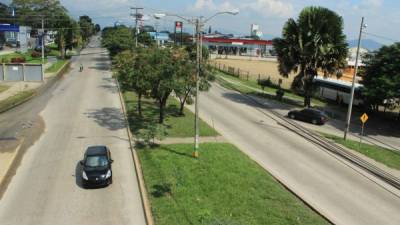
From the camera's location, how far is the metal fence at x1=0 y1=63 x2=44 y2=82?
56566 millimetres

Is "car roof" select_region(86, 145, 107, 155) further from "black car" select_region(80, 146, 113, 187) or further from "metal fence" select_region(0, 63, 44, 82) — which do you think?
"metal fence" select_region(0, 63, 44, 82)

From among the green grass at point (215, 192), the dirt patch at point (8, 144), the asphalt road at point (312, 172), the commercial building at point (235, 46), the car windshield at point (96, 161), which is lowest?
the dirt patch at point (8, 144)

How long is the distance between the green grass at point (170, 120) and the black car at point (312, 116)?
409 inches

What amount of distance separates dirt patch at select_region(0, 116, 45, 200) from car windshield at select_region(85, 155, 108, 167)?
166 inches

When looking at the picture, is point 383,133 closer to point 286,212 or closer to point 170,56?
point 170,56

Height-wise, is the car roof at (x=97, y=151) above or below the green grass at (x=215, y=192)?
above

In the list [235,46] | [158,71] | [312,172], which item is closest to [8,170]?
[158,71]

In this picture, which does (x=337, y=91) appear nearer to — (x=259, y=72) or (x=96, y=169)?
(x=259, y=72)

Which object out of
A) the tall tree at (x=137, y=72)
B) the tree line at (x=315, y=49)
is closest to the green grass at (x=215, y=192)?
the tall tree at (x=137, y=72)

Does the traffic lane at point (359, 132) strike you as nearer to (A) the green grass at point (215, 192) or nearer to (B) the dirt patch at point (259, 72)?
(A) the green grass at point (215, 192)

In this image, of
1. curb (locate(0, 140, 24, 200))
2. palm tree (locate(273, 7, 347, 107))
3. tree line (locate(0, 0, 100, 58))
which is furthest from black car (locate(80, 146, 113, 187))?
tree line (locate(0, 0, 100, 58))

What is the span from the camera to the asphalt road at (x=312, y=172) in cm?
1941

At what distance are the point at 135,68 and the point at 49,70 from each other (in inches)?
1611

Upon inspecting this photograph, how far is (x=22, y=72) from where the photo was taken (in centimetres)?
5700
